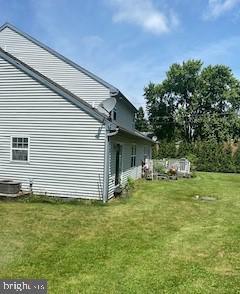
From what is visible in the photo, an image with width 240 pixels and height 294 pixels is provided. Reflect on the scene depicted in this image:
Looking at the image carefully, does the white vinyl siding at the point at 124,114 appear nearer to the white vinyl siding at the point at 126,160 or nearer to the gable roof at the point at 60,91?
the white vinyl siding at the point at 126,160

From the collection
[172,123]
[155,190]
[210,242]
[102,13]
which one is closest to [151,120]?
[172,123]

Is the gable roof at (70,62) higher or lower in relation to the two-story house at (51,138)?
higher

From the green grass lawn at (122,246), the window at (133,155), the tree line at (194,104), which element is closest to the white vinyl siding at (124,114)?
the window at (133,155)

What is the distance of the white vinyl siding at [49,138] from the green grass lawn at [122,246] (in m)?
1.25

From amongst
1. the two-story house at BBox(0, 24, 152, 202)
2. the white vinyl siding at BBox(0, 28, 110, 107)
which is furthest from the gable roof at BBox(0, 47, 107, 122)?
the white vinyl siding at BBox(0, 28, 110, 107)

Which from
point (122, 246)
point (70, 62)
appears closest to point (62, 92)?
point (70, 62)

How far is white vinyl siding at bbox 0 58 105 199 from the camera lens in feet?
44.3

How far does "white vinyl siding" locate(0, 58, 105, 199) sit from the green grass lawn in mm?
1254

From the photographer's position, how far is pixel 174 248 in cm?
793

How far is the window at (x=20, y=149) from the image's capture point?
47.1 ft

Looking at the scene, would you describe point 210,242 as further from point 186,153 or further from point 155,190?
point 186,153

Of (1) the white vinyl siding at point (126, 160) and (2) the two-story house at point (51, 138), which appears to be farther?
(1) the white vinyl siding at point (126, 160)

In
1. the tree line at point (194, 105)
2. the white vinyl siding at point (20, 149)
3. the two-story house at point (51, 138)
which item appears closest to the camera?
the two-story house at point (51, 138)

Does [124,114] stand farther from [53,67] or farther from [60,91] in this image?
[60,91]
